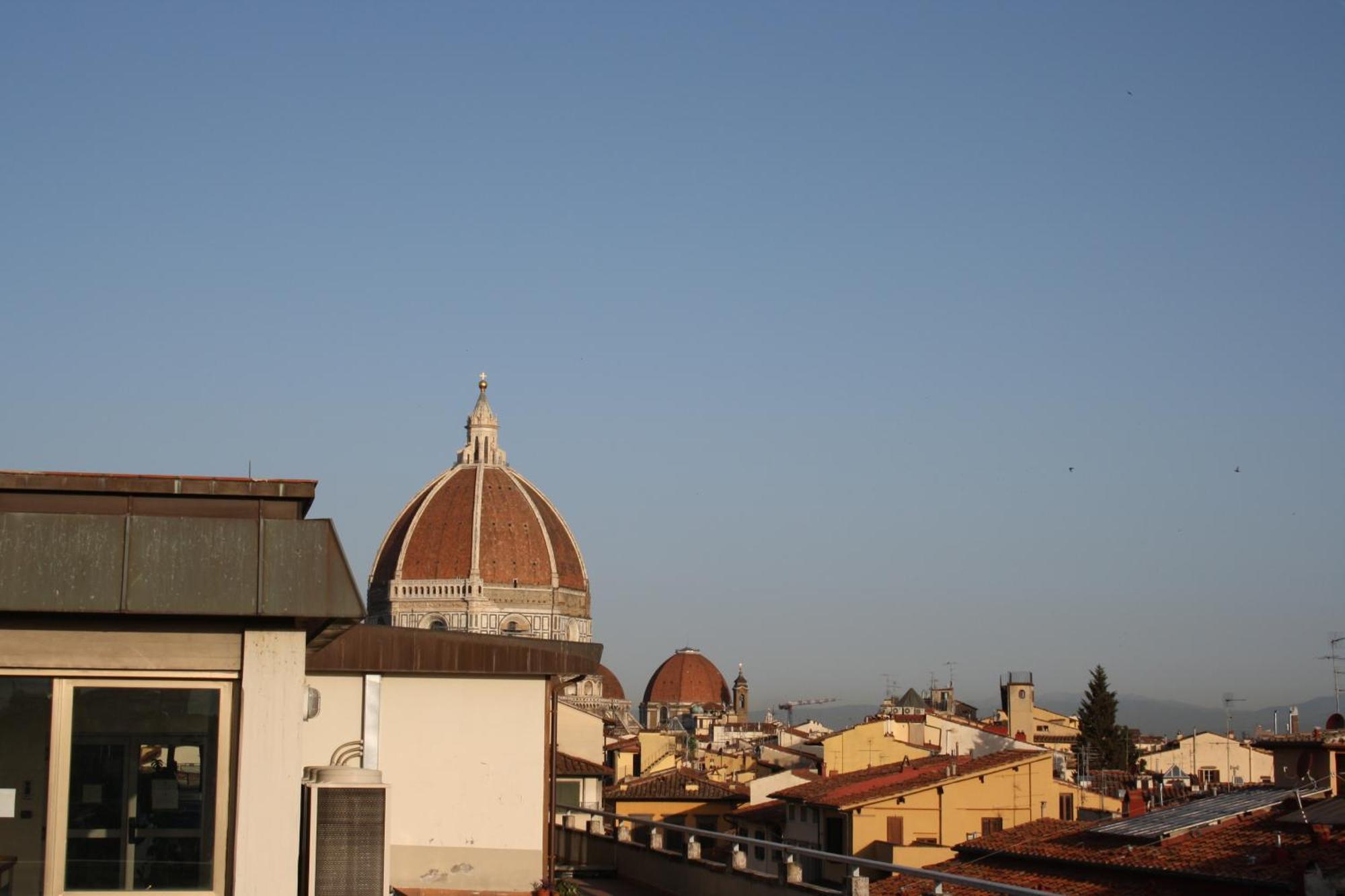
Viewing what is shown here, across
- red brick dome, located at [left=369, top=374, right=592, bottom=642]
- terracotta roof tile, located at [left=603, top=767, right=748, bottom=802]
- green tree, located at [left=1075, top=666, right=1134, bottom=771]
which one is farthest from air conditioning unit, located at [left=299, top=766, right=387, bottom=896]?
red brick dome, located at [left=369, top=374, right=592, bottom=642]

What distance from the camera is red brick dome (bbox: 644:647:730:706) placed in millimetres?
160125

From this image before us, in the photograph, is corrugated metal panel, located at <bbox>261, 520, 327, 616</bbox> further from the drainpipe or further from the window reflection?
the drainpipe

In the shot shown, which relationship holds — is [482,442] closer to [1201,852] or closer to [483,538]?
[483,538]

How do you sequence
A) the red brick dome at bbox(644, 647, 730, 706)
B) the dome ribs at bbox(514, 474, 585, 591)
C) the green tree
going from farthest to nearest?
the red brick dome at bbox(644, 647, 730, 706) → the dome ribs at bbox(514, 474, 585, 591) → the green tree

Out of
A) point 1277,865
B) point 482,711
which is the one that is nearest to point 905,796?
point 1277,865

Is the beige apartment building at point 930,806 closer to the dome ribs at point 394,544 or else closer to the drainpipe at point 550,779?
the drainpipe at point 550,779

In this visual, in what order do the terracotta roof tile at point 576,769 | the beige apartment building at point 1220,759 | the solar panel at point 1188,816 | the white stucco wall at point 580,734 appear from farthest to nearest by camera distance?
the beige apartment building at point 1220,759 → the white stucco wall at point 580,734 → the terracotta roof tile at point 576,769 → the solar panel at point 1188,816

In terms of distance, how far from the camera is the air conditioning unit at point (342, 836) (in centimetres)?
802

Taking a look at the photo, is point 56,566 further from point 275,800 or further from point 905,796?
point 905,796

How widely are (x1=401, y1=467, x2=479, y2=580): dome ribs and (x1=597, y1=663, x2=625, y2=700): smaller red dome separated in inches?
604

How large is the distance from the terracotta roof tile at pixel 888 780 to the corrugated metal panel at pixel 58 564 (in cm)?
2302

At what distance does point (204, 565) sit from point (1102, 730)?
69072mm

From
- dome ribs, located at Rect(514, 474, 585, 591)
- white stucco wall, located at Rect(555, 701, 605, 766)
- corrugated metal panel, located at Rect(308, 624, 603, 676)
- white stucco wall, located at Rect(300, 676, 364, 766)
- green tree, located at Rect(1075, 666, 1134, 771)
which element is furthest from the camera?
dome ribs, located at Rect(514, 474, 585, 591)

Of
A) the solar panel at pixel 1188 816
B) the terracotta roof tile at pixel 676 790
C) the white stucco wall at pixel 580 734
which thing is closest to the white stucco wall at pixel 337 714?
the solar panel at pixel 1188 816
